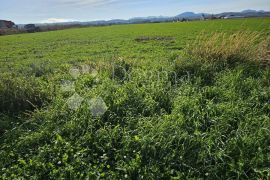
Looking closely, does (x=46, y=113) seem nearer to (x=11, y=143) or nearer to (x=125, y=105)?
(x=11, y=143)

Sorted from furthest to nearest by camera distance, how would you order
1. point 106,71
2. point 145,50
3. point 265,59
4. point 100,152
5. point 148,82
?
1. point 145,50
2. point 265,59
3. point 106,71
4. point 148,82
5. point 100,152

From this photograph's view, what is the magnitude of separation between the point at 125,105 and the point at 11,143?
7.14ft

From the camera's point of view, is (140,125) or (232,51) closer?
(140,125)

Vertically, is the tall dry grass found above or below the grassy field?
above

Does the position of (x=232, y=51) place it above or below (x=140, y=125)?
above

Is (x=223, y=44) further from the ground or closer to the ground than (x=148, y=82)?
further from the ground

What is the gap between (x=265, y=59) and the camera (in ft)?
27.2

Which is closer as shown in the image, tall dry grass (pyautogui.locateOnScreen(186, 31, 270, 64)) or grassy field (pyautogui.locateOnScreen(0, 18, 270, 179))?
grassy field (pyautogui.locateOnScreen(0, 18, 270, 179))

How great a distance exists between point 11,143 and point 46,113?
0.96 meters

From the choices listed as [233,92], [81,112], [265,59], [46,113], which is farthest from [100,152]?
[265,59]

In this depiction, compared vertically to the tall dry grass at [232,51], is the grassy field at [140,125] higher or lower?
lower

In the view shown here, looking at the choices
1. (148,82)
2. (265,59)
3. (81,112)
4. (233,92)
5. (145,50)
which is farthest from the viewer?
(145,50)

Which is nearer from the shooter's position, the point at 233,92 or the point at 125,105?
the point at 125,105

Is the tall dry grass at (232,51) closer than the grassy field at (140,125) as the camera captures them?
No
